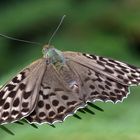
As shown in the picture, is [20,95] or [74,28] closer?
[20,95]

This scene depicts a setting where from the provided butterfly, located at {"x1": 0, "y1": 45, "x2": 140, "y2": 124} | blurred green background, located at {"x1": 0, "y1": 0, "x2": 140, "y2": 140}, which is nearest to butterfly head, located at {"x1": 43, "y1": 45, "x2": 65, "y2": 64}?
butterfly, located at {"x1": 0, "y1": 45, "x2": 140, "y2": 124}

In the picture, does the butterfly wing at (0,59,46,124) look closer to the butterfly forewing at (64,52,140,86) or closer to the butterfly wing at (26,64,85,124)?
the butterfly wing at (26,64,85,124)

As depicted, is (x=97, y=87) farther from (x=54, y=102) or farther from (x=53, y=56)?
(x=53, y=56)

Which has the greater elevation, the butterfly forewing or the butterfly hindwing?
the butterfly forewing

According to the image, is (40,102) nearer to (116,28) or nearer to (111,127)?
(111,127)

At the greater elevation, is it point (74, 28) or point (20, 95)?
point (74, 28)

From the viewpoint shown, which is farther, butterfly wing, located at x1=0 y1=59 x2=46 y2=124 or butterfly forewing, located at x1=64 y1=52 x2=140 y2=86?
butterfly forewing, located at x1=64 y1=52 x2=140 y2=86

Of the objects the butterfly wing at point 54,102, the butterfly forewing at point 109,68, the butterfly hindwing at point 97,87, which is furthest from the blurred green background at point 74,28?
the butterfly wing at point 54,102

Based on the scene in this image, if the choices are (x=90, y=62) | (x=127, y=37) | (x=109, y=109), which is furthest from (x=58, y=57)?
(x=127, y=37)

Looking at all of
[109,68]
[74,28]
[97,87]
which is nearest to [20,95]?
[97,87]
